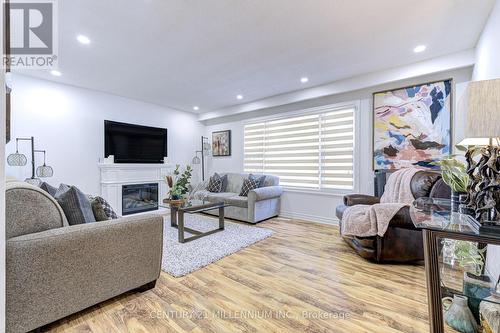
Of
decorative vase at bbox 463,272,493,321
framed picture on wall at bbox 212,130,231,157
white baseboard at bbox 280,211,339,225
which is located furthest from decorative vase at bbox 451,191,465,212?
framed picture on wall at bbox 212,130,231,157

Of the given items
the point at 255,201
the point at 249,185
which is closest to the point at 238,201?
the point at 255,201

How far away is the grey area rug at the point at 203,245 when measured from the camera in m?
2.34

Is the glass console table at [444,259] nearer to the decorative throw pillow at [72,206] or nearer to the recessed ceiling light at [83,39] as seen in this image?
the decorative throw pillow at [72,206]

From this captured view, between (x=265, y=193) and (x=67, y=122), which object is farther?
(x=265, y=193)

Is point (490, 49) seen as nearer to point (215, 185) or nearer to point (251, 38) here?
point (251, 38)

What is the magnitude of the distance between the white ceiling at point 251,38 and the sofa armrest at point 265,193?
1.93 metres

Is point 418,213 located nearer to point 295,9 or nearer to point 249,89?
point 295,9

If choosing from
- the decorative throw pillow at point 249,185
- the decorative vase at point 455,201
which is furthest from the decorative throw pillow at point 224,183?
the decorative vase at point 455,201

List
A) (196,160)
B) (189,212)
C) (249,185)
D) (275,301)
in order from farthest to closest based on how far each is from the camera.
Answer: (196,160) → (249,185) → (189,212) → (275,301)

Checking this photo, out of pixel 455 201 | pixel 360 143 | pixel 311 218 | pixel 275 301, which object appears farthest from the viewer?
pixel 311 218

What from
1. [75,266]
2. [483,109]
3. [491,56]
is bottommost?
[75,266]

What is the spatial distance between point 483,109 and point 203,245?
2.84 m

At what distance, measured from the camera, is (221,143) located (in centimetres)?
583

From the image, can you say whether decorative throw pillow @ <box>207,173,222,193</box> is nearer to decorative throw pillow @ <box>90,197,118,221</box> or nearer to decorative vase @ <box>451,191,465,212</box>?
decorative throw pillow @ <box>90,197,118,221</box>
